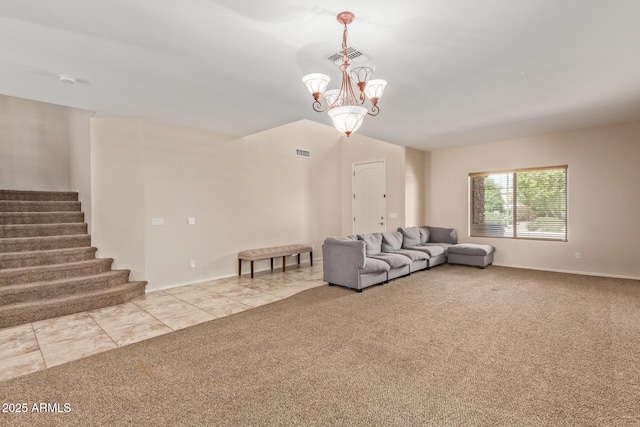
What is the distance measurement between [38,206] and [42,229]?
744mm

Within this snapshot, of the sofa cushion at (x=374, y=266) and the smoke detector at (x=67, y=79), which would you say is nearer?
the smoke detector at (x=67, y=79)

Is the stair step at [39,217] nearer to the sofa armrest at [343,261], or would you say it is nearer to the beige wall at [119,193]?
the beige wall at [119,193]

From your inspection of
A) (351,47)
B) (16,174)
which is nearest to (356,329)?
(351,47)

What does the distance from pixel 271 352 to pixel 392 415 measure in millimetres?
1251

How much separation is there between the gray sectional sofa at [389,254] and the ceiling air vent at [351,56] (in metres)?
2.72

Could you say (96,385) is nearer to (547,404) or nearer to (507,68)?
(547,404)

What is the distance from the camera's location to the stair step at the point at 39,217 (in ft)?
16.0

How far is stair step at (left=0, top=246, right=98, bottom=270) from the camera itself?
4.20 m

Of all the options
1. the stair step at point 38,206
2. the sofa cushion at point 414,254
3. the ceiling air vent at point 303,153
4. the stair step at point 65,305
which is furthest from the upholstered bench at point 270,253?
the stair step at point 38,206

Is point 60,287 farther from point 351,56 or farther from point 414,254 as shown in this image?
point 414,254

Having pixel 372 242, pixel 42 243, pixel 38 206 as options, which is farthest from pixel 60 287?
pixel 372 242

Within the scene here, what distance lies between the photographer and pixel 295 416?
6.48 feet

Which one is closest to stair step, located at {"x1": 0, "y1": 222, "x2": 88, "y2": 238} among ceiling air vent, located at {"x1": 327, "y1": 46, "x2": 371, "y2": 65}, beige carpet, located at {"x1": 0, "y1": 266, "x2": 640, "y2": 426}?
beige carpet, located at {"x1": 0, "y1": 266, "x2": 640, "y2": 426}

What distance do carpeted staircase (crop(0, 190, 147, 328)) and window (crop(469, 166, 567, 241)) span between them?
689cm
